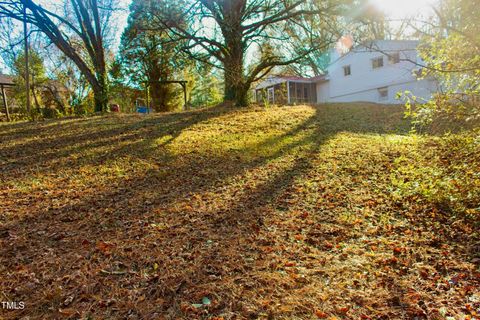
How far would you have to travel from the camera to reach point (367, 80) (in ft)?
61.9

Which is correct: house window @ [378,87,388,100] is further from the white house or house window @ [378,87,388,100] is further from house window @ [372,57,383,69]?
house window @ [372,57,383,69]

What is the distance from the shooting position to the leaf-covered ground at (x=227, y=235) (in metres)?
2.01

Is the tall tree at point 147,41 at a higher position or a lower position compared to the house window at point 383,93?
higher

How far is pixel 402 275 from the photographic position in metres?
2.35

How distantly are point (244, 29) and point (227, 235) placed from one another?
7616 mm

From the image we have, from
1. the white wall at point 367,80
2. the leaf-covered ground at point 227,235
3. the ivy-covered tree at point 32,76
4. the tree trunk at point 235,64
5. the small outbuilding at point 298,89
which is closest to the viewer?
the leaf-covered ground at point 227,235

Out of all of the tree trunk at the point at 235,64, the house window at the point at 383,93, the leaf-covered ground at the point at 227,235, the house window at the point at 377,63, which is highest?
the house window at the point at 377,63

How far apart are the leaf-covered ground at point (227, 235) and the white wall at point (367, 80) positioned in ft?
41.4

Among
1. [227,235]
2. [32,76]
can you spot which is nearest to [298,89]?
Answer: [32,76]

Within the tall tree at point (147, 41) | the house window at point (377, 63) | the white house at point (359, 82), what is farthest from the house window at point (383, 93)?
the tall tree at point (147, 41)

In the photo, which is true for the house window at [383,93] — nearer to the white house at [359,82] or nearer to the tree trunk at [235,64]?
the white house at [359,82]

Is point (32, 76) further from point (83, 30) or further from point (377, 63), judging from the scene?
point (377, 63)

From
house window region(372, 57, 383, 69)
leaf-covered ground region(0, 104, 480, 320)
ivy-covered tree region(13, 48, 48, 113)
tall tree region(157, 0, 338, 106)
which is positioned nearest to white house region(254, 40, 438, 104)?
house window region(372, 57, 383, 69)

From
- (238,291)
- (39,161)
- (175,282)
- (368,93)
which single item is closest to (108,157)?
(39,161)
